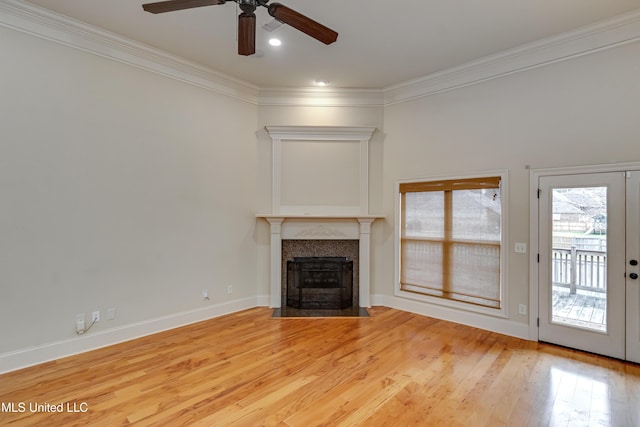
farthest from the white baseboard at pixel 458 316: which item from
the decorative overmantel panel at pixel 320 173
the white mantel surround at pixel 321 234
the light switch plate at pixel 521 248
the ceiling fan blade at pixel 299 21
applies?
the ceiling fan blade at pixel 299 21

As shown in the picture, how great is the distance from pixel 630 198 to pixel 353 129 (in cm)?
331

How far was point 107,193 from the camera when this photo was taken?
3.38 m

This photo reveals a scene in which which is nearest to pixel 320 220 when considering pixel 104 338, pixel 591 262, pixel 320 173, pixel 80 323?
pixel 320 173

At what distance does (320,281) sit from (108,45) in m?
4.08

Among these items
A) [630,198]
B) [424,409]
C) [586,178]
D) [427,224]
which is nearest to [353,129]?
[427,224]

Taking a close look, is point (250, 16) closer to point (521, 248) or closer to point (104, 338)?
point (104, 338)

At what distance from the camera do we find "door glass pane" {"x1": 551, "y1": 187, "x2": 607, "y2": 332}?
322 cm

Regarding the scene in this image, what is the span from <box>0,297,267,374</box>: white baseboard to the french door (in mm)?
4121

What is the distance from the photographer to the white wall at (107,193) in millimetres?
2873

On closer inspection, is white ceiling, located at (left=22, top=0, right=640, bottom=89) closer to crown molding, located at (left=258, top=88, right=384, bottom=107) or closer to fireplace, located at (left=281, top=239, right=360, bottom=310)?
crown molding, located at (left=258, top=88, right=384, bottom=107)

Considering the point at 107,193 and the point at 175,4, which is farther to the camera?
the point at 107,193

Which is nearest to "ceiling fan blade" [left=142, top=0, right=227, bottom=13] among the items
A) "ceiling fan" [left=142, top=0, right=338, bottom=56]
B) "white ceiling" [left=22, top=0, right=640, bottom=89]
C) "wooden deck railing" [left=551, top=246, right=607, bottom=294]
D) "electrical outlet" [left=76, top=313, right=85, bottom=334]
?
"ceiling fan" [left=142, top=0, right=338, bottom=56]

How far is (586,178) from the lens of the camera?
10.7 feet

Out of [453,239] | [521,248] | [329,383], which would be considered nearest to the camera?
[329,383]
